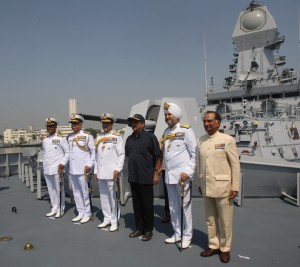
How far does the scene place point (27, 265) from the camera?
2.70 metres

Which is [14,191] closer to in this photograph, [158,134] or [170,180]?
[158,134]

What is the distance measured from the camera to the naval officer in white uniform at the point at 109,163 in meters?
3.58

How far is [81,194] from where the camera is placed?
4082 mm

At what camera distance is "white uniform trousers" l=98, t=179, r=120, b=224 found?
3.66m

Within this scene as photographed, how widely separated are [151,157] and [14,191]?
172 inches

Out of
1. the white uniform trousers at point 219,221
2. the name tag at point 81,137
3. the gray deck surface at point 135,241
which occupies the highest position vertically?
the name tag at point 81,137

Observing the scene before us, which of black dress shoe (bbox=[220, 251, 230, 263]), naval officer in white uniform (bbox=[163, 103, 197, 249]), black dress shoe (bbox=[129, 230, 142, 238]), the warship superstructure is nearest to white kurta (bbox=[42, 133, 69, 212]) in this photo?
black dress shoe (bbox=[129, 230, 142, 238])

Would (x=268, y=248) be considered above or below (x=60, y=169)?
below

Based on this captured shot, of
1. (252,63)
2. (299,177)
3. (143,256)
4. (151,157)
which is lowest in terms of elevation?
(143,256)

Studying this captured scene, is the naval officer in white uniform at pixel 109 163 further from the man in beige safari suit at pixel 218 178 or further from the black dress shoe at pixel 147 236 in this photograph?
the man in beige safari suit at pixel 218 178

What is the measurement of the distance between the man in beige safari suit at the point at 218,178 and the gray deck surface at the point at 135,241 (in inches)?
9.2

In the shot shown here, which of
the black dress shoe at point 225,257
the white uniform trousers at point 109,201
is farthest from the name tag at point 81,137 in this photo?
the black dress shoe at point 225,257

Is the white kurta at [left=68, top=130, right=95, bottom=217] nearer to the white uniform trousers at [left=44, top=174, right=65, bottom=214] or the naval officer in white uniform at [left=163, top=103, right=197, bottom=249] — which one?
the white uniform trousers at [left=44, top=174, right=65, bottom=214]

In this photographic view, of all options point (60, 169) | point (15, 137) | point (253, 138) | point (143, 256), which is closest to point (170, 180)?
point (143, 256)
